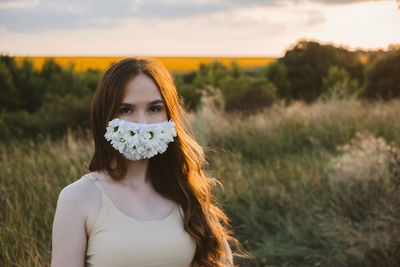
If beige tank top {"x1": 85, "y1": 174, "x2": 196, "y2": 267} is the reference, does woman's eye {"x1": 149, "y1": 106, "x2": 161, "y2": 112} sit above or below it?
above

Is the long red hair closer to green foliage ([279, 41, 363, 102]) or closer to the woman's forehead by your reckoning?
the woman's forehead

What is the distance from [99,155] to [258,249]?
9.40ft

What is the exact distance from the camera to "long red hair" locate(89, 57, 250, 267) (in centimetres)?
192

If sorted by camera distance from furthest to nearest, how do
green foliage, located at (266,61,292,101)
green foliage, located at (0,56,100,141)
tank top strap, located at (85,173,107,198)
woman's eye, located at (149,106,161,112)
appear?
1. green foliage, located at (266,61,292,101)
2. green foliage, located at (0,56,100,141)
3. woman's eye, located at (149,106,161,112)
4. tank top strap, located at (85,173,107,198)

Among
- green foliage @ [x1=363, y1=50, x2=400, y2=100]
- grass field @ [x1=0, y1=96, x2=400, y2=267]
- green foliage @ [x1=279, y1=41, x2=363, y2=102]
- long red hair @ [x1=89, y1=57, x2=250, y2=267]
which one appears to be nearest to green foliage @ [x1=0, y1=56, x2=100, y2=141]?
grass field @ [x1=0, y1=96, x2=400, y2=267]

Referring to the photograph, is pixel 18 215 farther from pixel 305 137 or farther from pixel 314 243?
pixel 305 137

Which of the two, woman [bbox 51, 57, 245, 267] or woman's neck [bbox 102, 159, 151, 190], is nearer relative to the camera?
woman [bbox 51, 57, 245, 267]

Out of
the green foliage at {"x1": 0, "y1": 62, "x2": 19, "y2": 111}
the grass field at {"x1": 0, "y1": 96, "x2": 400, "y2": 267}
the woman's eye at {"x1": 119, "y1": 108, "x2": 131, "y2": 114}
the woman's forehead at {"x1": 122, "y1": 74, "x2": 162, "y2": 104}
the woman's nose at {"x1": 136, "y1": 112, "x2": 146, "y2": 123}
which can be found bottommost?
the grass field at {"x1": 0, "y1": 96, "x2": 400, "y2": 267}

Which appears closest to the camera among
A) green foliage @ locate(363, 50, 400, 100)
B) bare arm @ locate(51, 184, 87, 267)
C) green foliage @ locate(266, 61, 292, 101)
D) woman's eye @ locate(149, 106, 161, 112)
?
bare arm @ locate(51, 184, 87, 267)

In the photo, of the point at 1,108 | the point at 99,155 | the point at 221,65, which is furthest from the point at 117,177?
the point at 221,65

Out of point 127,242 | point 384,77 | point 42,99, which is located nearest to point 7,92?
point 42,99

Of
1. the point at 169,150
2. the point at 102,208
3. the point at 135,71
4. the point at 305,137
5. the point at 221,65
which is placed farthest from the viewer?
the point at 221,65

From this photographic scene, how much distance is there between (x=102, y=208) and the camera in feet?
5.87

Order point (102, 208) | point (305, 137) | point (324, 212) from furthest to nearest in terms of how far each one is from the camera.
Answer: point (305, 137) < point (324, 212) < point (102, 208)
